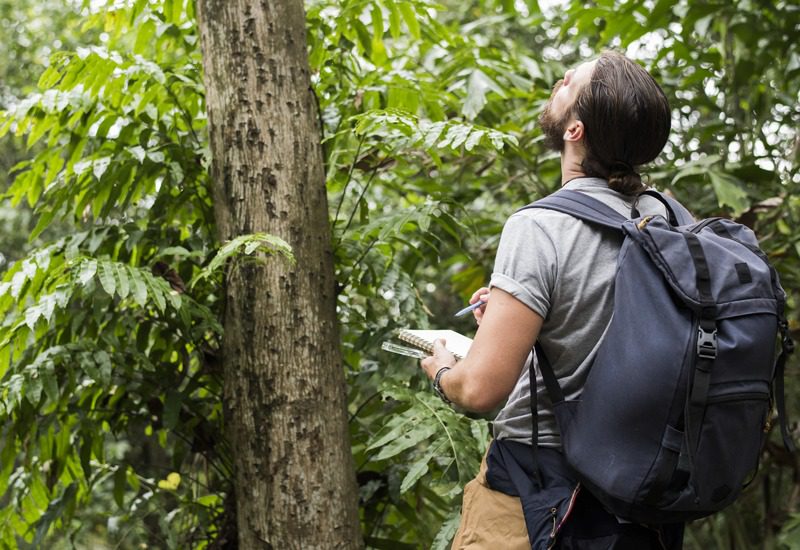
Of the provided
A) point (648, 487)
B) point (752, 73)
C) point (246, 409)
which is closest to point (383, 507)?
point (246, 409)

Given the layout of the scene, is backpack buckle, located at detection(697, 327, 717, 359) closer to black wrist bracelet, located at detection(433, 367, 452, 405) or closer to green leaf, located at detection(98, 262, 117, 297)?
black wrist bracelet, located at detection(433, 367, 452, 405)

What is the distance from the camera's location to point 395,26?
316 centimetres

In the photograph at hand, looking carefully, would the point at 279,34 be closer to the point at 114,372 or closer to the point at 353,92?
the point at 353,92

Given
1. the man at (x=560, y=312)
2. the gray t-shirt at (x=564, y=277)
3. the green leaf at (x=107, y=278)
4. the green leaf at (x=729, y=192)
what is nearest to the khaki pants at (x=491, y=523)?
the man at (x=560, y=312)

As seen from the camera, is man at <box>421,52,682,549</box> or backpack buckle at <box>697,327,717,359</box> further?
man at <box>421,52,682,549</box>

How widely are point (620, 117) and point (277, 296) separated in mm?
1135

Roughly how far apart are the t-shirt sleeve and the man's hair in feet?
0.72

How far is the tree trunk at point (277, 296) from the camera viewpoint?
2.41m

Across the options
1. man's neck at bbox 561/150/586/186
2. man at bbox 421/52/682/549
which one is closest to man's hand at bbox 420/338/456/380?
man at bbox 421/52/682/549

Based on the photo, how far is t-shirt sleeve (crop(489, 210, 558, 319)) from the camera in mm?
1623

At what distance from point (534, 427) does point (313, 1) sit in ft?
6.72

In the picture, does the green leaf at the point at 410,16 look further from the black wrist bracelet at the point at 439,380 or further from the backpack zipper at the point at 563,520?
the backpack zipper at the point at 563,520

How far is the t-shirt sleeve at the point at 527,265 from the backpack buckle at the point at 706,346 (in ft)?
0.93

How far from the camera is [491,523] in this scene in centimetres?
180
